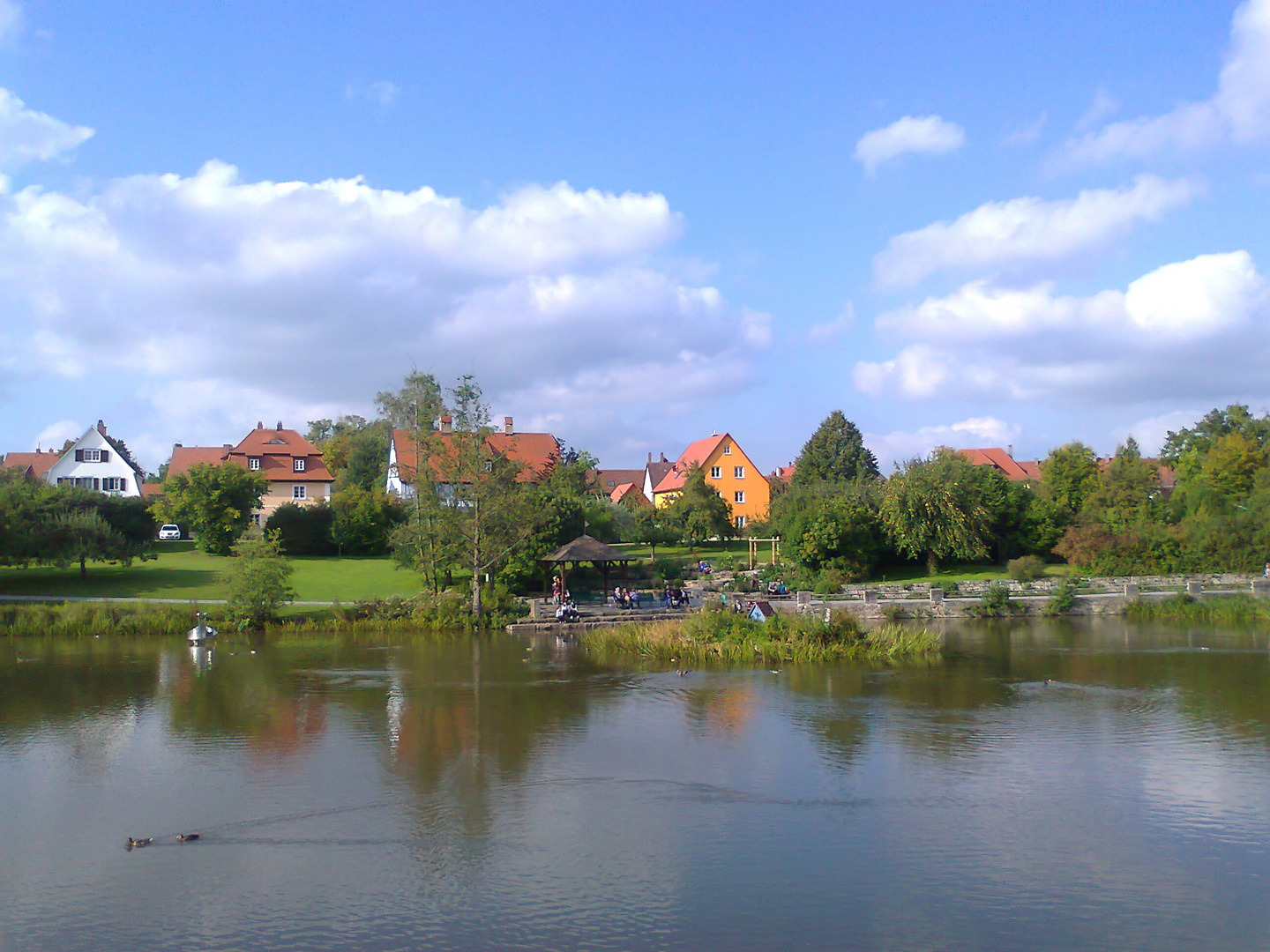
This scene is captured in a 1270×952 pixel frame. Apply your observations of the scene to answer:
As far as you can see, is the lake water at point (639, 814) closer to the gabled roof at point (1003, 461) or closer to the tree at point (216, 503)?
the tree at point (216, 503)

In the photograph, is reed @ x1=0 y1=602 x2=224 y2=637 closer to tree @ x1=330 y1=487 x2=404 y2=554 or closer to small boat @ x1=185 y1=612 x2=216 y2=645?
small boat @ x1=185 y1=612 x2=216 y2=645

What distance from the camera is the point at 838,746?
603 inches

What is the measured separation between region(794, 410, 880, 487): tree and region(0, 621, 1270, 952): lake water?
3756 cm

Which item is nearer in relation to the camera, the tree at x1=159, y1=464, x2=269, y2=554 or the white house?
the tree at x1=159, y1=464, x2=269, y2=554

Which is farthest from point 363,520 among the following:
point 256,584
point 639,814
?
point 639,814

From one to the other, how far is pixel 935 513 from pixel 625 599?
53.3ft

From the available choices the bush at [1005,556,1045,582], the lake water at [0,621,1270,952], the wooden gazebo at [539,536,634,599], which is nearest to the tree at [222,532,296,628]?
the lake water at [0,621,1270,952]

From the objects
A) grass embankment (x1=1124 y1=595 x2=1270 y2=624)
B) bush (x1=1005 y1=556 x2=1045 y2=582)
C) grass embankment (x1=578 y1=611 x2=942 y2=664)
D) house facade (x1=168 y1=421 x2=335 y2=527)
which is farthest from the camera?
house facade (x1=168 y1=421 x2=335 y2=527)

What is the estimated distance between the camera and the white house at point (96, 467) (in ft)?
215

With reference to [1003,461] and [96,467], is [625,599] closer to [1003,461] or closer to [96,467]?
[96,467]

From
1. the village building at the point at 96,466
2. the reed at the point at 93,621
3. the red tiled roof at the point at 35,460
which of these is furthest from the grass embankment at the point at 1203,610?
the red tiled roof at the point at 35,460

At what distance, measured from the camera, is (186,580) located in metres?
38.5

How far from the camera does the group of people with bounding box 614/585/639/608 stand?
3447cm

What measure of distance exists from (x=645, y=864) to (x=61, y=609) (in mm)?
27685
